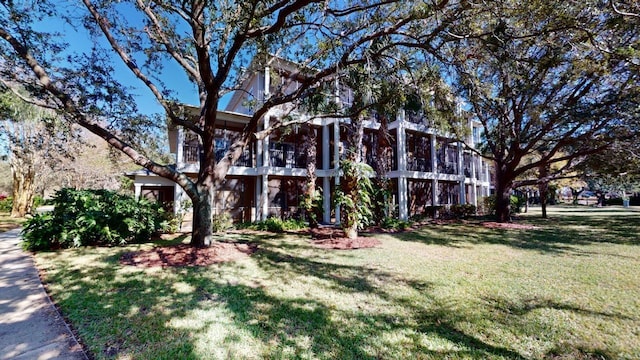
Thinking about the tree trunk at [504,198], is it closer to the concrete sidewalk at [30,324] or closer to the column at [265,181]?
the column at [265,181]

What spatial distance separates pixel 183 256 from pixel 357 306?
529 cm

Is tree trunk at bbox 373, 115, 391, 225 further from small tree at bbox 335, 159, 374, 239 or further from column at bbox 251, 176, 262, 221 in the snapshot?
column at bbox 251, 176, 262, 221

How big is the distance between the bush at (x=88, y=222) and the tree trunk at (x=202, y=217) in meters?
3.02

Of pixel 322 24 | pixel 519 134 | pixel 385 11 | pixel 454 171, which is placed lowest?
pixel 454 171

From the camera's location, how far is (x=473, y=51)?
7078 mm

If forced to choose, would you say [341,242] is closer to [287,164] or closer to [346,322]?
[346,322]

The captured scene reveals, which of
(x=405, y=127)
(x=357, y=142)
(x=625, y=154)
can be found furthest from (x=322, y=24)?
(x=625, y=154)

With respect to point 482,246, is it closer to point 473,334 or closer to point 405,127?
point 473,334

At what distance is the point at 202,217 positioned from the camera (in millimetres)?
8016

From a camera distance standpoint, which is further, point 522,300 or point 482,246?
point 482,246

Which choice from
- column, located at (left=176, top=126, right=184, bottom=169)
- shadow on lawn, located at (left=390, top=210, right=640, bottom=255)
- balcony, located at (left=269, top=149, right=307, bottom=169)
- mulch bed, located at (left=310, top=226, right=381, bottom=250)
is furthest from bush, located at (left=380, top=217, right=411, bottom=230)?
column, located at (left=176, top=126, right=184, bottom=169)

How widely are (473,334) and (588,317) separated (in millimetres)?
2127

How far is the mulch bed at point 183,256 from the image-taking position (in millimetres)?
6914

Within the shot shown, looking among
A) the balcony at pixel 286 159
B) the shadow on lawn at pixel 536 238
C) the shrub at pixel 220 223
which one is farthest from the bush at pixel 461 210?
the shrub at pixel 220 223
